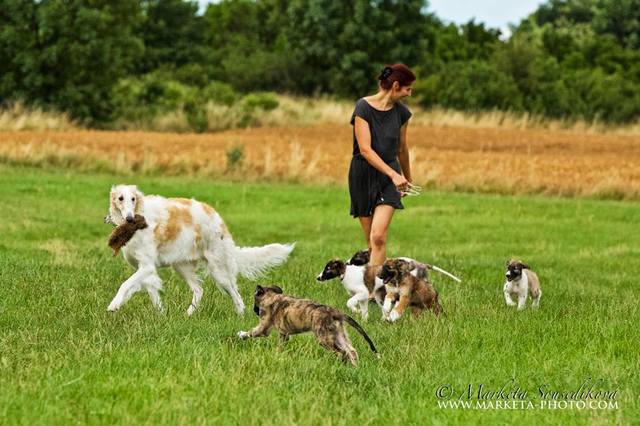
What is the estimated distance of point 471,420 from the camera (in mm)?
7336

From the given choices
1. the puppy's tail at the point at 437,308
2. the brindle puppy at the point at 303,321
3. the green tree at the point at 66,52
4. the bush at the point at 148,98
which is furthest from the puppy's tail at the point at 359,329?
the bush at the point at 148,98

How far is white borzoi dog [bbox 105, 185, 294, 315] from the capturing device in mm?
11508

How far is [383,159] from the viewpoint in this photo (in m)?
12.4

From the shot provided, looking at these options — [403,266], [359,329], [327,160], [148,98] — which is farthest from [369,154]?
[148,98]

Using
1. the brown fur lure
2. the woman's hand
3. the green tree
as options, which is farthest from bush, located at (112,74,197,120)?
the woman's hand

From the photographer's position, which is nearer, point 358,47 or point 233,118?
point 233,118

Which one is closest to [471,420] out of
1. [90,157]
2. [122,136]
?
[90,157]

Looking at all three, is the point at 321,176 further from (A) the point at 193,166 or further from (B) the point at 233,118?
(B) the point at 233,118

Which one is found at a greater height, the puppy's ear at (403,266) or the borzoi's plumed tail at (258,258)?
the puppy's ear at (403,266)

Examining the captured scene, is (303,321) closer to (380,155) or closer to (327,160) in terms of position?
(380,155)

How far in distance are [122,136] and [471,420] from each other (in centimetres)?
3653

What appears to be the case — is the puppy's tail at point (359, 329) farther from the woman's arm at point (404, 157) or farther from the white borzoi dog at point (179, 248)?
the woman's arm at point (404, 157)

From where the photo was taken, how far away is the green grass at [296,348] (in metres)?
7.31

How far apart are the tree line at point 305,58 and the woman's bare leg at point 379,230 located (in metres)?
42.8
